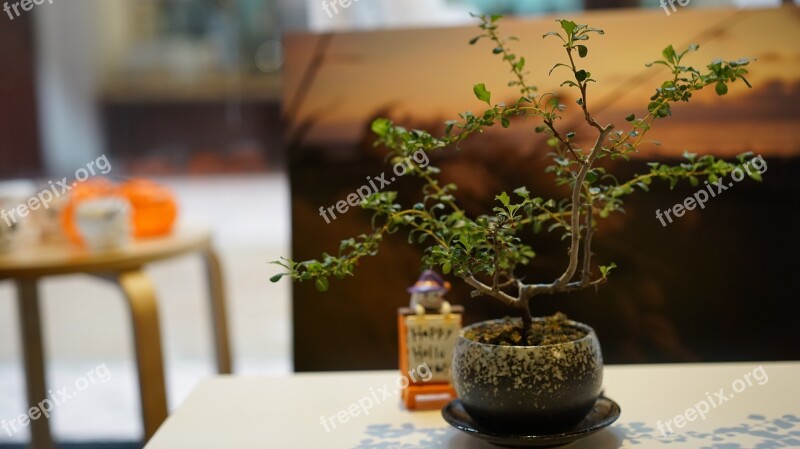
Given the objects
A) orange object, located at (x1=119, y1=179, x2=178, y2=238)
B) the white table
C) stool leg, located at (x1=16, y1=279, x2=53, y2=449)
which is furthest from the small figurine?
stool leg, located at (x1=16, y1=279, x2=53, y2=449)

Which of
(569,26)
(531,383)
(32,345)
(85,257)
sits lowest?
(32,345)

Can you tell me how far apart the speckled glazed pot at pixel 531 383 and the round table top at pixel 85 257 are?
3.39ft

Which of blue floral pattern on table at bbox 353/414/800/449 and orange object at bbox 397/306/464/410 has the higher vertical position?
orange object at bbox 397/306/464/410

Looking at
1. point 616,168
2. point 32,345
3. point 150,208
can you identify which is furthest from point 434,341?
point 32,345

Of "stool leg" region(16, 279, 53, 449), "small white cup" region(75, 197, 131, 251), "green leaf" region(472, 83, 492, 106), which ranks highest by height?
"green leaf" region(472, 83, 492, 106)

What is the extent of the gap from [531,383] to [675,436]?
21cm

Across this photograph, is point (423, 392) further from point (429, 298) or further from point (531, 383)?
point (531, 383)

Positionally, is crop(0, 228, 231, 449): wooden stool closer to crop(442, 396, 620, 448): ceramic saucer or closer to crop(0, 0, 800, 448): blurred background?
crop(0, 0, 800, 448): blurred background

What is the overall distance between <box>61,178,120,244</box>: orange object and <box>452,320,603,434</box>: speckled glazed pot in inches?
49.2

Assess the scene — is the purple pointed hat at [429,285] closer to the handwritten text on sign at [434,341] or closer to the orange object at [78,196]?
the handwritten text on sign at [434,341]

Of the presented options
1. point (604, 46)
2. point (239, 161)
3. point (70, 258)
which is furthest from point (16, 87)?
point (604, 46)

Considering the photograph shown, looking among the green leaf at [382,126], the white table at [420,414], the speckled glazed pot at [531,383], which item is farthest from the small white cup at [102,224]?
the speckled glazed pot at [531,383]

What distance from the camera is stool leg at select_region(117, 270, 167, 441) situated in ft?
5.60

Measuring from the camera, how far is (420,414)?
3.70 ft
